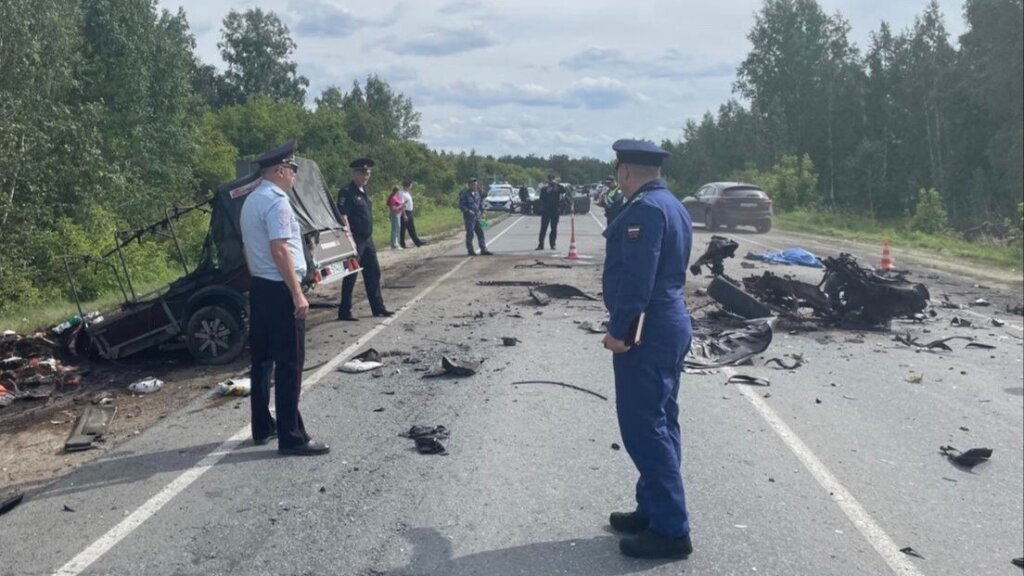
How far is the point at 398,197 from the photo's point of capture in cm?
2636

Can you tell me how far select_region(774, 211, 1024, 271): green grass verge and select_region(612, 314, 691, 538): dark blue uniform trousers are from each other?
62.8 ft

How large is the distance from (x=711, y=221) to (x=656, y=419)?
2813 centimetres

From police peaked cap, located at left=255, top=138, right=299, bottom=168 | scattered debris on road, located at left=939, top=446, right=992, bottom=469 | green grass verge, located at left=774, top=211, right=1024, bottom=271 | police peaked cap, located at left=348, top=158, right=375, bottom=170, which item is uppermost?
police peaked cap, located at left=255, top=138, right=299, bottom=168

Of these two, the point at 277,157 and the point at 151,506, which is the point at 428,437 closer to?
the point at 151,506

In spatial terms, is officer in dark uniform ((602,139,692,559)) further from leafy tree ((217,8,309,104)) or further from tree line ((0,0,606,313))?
leafy tree ((217,8,309,104))

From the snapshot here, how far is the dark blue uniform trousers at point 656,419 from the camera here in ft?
15.6

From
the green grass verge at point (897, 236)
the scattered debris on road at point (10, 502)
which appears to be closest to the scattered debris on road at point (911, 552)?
the scattered debris on road at point (10, 502)

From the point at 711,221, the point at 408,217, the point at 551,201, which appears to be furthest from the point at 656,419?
the point at 711,221

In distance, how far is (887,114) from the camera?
6325cm

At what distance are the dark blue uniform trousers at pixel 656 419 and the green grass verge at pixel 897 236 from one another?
1913 centimetres

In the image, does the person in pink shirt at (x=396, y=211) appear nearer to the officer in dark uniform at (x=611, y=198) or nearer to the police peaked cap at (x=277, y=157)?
the officer in dark uniform at (x=611, y=198)

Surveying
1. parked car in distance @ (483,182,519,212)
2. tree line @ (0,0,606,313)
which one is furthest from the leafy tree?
parked car in distance @ (483,182,519,212)

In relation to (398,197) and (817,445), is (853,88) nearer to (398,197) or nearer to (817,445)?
(398,197)

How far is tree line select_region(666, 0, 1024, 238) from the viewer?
49688mm
